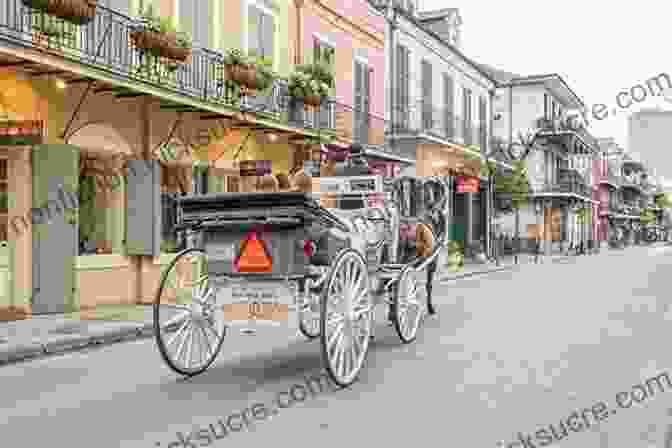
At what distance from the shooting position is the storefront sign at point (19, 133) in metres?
10.8

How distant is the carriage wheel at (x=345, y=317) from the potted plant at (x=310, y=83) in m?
10.8

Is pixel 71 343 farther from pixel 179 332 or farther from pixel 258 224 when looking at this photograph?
pixel 258 224

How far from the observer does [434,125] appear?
1073 inches

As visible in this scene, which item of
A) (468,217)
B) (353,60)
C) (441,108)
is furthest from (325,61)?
(468,217)

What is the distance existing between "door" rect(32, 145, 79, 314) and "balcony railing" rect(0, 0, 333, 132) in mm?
1535

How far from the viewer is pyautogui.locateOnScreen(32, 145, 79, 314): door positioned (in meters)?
11.1

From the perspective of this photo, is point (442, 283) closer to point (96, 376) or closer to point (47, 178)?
point (47, 178)

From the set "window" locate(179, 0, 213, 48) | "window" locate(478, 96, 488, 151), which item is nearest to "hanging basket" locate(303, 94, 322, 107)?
"window" locate(179, 0, 213, 48)

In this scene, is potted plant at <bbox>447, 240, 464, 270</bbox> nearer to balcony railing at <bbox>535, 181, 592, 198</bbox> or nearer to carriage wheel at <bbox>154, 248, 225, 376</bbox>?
carriage wheel at <bbox>154, 248, 225, 376</bbox>

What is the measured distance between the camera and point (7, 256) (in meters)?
11.1

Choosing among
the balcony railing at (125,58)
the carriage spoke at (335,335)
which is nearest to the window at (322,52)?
the balcony railing at (125,58)

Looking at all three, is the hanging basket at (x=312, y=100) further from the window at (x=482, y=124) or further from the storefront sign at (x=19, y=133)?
the window at (x=482, y=124)

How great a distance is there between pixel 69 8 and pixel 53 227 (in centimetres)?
329

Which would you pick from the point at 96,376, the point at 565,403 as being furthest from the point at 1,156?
the point at 565,403
